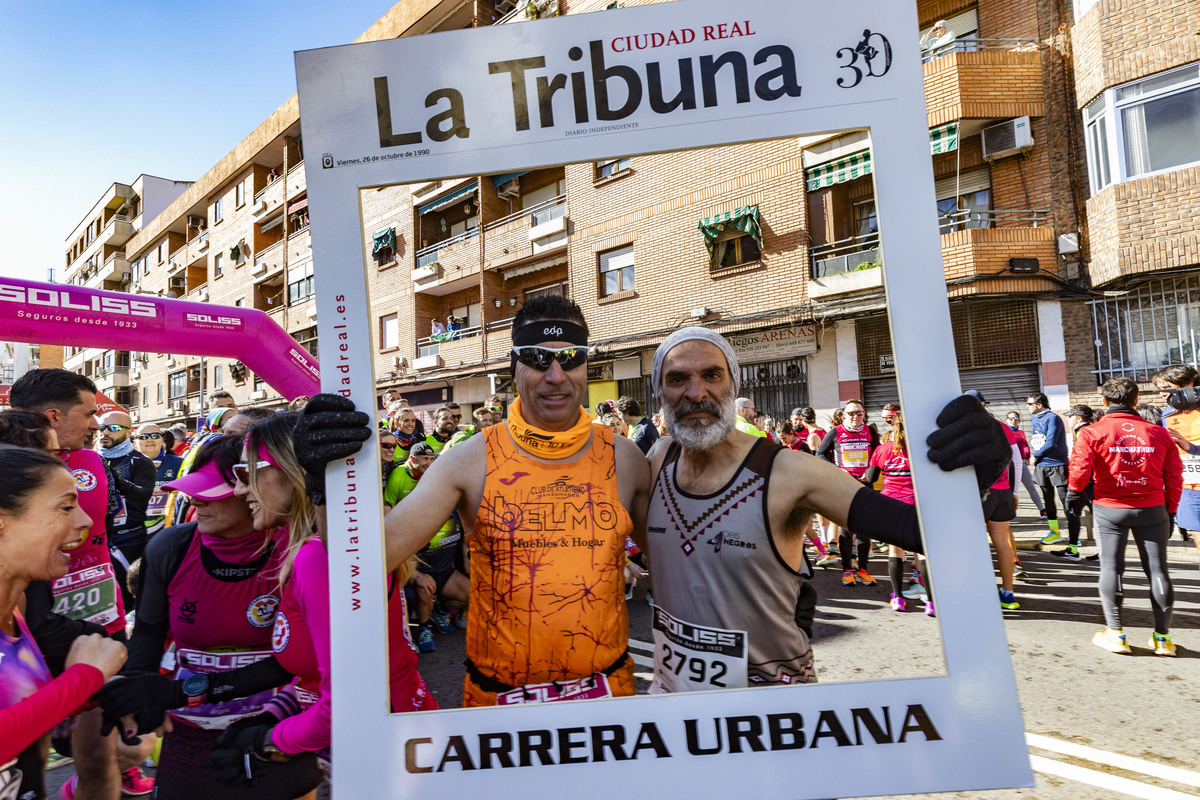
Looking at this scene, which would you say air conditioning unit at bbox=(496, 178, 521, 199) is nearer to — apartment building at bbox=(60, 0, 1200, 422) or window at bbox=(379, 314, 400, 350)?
apartment building at bbox=(60, 0, 1200, 422)

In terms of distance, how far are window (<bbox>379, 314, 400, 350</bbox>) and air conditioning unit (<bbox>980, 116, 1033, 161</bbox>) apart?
1712 cm

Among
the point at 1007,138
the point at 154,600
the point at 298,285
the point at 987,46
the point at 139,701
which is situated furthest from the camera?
the point at 298,285

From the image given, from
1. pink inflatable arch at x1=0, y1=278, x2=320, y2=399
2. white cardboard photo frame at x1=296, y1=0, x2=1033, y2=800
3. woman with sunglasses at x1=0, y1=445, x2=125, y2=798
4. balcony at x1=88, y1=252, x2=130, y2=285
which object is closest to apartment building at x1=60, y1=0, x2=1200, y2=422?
pink inflatable arch at x1=0, y1=278, x2=320, y2=399

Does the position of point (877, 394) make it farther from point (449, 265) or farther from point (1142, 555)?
point (449, 265)

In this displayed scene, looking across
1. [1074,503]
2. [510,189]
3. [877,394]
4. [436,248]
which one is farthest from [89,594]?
[436,248]

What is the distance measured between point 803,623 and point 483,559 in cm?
99

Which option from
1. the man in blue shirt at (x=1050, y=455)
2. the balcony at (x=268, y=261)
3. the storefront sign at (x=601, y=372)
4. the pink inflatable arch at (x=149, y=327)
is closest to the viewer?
the pink inflatable arch at (x=149, y=327)

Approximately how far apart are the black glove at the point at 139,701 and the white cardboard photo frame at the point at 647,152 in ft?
2.19

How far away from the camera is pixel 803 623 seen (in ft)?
6.05

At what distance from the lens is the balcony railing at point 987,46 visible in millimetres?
11898

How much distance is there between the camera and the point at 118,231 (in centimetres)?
4400

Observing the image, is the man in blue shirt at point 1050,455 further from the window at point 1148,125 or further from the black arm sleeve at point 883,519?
the black arm sleeve at point 883,519

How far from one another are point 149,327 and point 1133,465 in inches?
324

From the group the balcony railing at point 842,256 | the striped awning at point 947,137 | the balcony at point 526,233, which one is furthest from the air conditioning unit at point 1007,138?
the balcony at point 526,233
